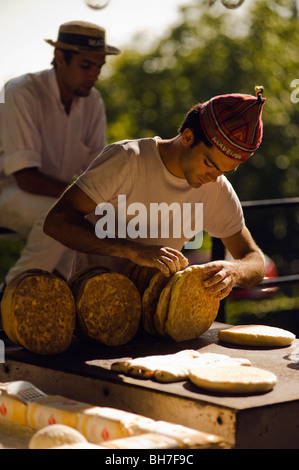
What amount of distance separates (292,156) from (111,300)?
18.8m

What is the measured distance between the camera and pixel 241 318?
14719mm

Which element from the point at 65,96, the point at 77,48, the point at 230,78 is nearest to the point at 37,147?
the point at 65,96

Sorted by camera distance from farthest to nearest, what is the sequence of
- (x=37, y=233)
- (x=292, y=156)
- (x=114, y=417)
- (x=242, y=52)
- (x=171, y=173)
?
(x=242, y=52), (x=292, y=156), (x=37, y=233), (x=171, y=173), (x=114, y=417)

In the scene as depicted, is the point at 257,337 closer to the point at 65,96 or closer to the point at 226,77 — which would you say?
the point at 65,96

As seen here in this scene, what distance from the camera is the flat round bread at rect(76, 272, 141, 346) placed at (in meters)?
2.99

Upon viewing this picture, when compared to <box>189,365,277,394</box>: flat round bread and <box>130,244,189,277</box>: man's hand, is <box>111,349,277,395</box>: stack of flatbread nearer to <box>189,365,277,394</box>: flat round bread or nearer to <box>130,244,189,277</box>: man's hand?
<box>189,365,277,394</box>: flat round bread

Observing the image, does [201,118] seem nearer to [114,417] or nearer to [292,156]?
[114,417]

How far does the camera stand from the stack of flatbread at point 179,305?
3002 mm

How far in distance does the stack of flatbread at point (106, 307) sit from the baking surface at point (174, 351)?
0.17ft

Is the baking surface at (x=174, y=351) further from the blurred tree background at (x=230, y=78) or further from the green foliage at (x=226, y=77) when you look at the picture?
the green foliage at (x=226, y=77)

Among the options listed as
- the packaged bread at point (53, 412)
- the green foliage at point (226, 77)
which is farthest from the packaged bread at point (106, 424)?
the green foliage at point (226, 77)

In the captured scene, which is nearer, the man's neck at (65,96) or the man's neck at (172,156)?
the man's neck at (172,156)

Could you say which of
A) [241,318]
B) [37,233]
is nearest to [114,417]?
[37,233]

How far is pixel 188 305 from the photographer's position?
3.04 meters
